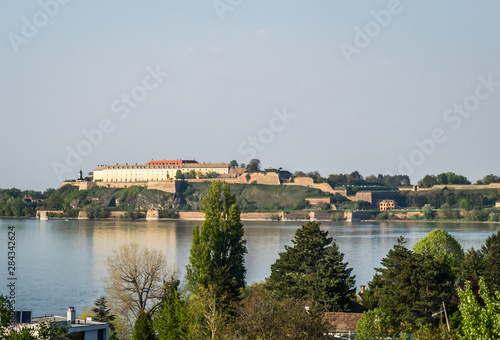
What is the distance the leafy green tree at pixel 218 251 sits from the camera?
47.4ft

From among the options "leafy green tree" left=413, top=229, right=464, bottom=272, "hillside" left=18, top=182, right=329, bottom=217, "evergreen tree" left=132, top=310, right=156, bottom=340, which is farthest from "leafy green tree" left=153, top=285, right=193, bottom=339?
"hillside" left=18, top=182, right=329, bottom=217

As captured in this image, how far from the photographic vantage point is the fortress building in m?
96.3

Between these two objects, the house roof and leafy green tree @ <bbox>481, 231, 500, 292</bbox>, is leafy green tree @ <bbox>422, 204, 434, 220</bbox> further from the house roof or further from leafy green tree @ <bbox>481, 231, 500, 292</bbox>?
the house roof

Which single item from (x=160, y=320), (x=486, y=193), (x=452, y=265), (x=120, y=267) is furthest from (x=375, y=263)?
(x=486, y=193)

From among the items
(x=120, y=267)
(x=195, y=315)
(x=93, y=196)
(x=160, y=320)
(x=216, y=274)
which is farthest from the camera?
(x=93, y=196)

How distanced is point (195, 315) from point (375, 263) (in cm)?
1990

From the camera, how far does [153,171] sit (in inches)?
3807

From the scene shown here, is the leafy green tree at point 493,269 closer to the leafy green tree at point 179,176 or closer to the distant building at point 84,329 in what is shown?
the distant building at point 84,329

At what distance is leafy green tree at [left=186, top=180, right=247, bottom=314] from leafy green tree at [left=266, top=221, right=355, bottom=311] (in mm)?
1127

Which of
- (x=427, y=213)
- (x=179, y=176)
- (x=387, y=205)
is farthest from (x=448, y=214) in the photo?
(x=179, y=176)

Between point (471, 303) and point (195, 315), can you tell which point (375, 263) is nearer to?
point (195, 315)

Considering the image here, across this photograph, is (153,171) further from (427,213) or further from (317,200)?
(427,213)

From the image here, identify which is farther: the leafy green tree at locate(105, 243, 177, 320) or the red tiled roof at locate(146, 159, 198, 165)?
the red tiled roof at locate(146, 159, 198, 165)

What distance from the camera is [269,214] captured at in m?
83.1
